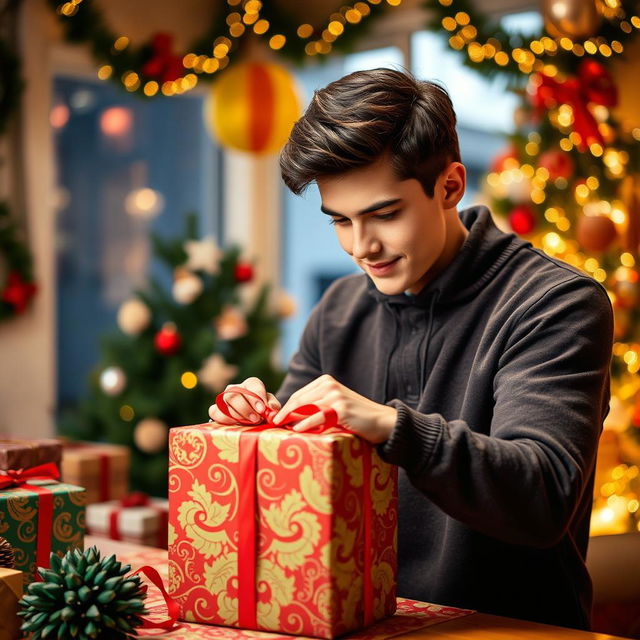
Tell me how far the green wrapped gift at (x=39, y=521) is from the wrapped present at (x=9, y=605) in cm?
17

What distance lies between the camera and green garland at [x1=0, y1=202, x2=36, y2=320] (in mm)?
3623

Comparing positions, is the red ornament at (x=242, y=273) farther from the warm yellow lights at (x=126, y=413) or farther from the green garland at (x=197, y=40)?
the green garland at (x=197, y=40)

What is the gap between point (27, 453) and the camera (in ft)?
4.67

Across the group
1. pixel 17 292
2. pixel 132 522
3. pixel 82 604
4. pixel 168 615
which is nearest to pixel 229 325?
pixel 17 292

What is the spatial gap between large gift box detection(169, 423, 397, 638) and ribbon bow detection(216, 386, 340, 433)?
0.02m

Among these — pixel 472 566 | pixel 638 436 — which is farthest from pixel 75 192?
pixel 472 566

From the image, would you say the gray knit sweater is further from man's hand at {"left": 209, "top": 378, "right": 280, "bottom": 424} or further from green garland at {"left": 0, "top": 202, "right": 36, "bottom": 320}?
green garland at {"left": 0, "top": 202, "right": 36, "bottom": 320}

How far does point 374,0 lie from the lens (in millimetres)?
4062

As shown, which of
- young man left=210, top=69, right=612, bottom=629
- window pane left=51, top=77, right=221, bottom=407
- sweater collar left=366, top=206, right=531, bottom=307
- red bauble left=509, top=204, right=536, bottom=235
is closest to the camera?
young man left=210, top=69, right=612, bottom=629

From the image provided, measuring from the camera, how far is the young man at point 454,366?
1.14 m

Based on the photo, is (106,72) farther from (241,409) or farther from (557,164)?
(241,409)

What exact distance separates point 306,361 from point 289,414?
693 millimetres

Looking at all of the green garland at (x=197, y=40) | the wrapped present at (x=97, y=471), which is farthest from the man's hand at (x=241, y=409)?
the green garland at (x=197, y=40)

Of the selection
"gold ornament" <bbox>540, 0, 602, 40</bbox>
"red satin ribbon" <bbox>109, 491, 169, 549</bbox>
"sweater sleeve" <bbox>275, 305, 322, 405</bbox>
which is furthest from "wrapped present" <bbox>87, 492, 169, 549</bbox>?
"gold ornament" <bbox>540, 0, 602, 40</bbox>
